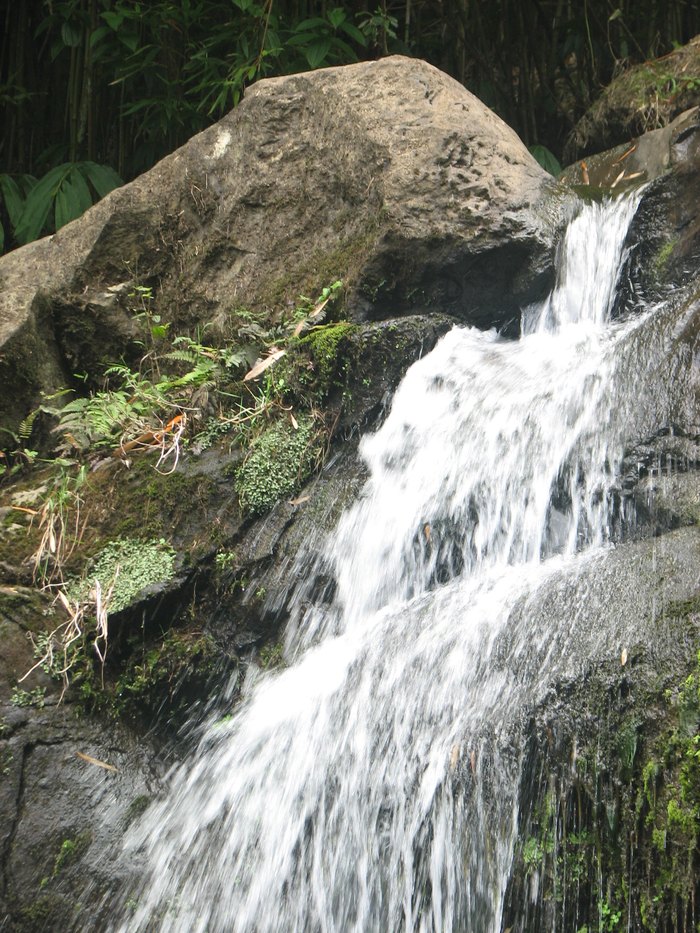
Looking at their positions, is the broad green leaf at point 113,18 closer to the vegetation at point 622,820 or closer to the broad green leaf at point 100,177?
the broad green leaf at point 100,177

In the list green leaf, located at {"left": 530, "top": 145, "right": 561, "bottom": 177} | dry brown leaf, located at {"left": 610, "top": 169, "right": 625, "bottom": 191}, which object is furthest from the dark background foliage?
dry brown leaf, located at {"left": 610, "top": 169, "right": 625, "bottom": 191}

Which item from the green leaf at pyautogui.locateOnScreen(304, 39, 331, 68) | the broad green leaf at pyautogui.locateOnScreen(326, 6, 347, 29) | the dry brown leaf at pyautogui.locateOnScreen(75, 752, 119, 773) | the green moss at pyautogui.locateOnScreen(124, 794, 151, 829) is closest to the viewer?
the green moss at pyautogui.locateOnScreen(124, 794, 151, 829)

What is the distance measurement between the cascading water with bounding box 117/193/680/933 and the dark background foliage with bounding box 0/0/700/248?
10.2ft

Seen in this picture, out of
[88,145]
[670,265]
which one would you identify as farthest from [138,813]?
[88,145]

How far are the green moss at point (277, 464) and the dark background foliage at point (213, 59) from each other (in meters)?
2.91

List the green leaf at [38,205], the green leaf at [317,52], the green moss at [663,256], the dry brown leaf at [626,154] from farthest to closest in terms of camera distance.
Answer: the green leaf at [38,205] → the green leaf at [317,52] → the dry brown leaf at [626,154] → the green moss at [663,256]

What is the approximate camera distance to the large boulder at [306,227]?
409 centimetres

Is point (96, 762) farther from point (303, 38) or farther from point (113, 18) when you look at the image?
point (113, 18)

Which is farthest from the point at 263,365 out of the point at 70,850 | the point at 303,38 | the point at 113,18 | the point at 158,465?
the point at 113,18

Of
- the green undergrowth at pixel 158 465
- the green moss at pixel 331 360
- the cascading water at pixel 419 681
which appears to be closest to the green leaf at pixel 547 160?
the cascading water at pixel 419 681

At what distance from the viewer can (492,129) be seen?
14.7ft

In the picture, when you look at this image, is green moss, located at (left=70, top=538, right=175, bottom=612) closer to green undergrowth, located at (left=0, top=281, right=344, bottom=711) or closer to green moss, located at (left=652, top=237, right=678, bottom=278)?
green undergrowth, located at (left=0, top=281, right=344, bottom=711)

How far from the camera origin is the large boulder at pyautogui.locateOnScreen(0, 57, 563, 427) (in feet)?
13.4

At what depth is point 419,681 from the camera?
2.73m
